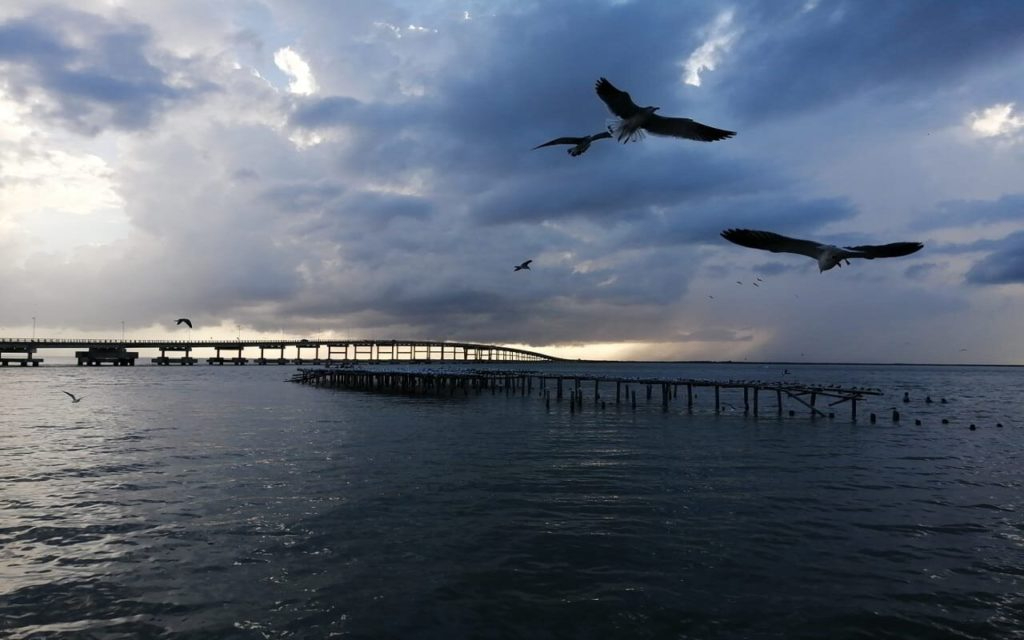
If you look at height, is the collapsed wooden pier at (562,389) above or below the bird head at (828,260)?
below

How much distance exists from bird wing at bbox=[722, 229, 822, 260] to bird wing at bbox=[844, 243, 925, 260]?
1.93ft

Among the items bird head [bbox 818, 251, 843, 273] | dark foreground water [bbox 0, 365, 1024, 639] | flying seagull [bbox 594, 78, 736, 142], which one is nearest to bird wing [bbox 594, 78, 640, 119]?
flying seagull [bbox 594, 78, 736, 142]

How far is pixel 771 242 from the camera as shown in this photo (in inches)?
379

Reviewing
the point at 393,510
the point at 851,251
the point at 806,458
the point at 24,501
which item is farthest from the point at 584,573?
the point at 806,458

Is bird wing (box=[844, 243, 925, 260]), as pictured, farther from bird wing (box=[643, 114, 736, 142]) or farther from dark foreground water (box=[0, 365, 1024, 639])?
dark foreground water (box=[0, 365, 1024, 639])

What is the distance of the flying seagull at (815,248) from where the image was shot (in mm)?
8923

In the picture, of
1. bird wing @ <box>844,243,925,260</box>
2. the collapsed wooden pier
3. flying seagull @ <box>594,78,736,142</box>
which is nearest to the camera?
bird wing @ <box>844,243,925,260</box>

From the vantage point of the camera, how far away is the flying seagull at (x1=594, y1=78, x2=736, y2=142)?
34.3ft

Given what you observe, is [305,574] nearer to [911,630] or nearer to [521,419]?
[911,630]

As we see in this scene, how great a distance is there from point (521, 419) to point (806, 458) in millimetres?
17538

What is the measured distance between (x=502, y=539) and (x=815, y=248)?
8032 mm

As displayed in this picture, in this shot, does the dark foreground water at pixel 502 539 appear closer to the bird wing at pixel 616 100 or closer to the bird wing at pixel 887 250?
the bird wing at pixel 887 250

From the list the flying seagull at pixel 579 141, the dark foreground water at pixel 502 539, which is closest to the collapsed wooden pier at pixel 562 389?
the dark foreground water at pixel 502 539

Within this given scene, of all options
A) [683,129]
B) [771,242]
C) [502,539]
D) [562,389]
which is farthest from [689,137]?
[562,389]
